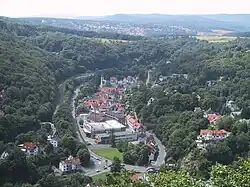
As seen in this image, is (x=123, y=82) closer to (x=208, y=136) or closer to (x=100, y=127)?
(x=100, y=127)

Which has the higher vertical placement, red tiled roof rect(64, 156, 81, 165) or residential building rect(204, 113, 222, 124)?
residential building rect(204, 113, 222, 124)

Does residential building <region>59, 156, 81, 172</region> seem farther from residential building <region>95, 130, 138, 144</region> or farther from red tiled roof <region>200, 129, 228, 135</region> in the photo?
red tiled roof <region>200, 129, 228, 135</region>

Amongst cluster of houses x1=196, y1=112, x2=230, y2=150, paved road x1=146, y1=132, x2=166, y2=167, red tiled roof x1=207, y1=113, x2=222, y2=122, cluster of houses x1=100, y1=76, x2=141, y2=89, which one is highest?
cluster of houses x1=196, y1=112, x2=230, y2=150

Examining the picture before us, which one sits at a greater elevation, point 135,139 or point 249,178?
point 249,178

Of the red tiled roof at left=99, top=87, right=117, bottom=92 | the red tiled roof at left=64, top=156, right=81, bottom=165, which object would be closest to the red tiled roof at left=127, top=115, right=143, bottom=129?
the red tiled roof at left=64, top=156, right=81, bottom=165

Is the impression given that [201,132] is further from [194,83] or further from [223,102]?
[194,83]

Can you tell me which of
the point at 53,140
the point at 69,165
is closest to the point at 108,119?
the point at 53,140

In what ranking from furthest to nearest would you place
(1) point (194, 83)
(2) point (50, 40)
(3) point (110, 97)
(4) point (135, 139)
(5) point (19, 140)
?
(2) point (50, 40)
(3) point (110, 97)
(1) point (194, 83)
(4) point (135, 139)
(5) point (19, 140)

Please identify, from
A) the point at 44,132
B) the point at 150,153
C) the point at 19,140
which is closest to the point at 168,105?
the point at 150,153
